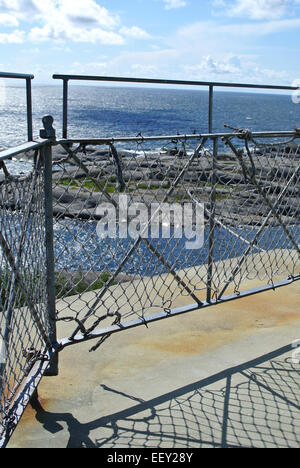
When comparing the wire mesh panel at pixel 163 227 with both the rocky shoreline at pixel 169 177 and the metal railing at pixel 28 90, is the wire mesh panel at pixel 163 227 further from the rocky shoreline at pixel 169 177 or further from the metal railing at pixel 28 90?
the metal railing at pixel 28 90

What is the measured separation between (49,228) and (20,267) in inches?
14.3

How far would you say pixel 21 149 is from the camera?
195 centimetres

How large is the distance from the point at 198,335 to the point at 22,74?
6.89 feet

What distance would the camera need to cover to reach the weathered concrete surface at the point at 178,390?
2.44 meters

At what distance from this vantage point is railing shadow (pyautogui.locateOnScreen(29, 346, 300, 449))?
94.7 inches

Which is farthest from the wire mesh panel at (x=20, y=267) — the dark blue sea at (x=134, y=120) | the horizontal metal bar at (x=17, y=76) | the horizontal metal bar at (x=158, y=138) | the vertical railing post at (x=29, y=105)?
the dark blue sea at (x=134, y=120)

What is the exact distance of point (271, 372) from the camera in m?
3.04

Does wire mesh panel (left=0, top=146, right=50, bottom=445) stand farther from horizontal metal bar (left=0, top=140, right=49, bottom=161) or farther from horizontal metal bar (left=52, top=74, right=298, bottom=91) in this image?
horizontal metal bar (left=52, top=74, right=298, bottom=91)

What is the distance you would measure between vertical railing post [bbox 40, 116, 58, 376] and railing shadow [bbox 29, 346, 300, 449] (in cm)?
37

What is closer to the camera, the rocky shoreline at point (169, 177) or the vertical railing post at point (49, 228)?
the vertical railing post at point (49, 228)

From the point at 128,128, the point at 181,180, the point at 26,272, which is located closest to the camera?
the point at 26,272

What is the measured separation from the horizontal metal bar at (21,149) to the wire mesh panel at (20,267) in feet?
0.13

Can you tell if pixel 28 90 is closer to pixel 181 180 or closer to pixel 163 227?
pixel 181 180

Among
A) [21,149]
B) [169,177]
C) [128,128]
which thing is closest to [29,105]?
[21,149]
